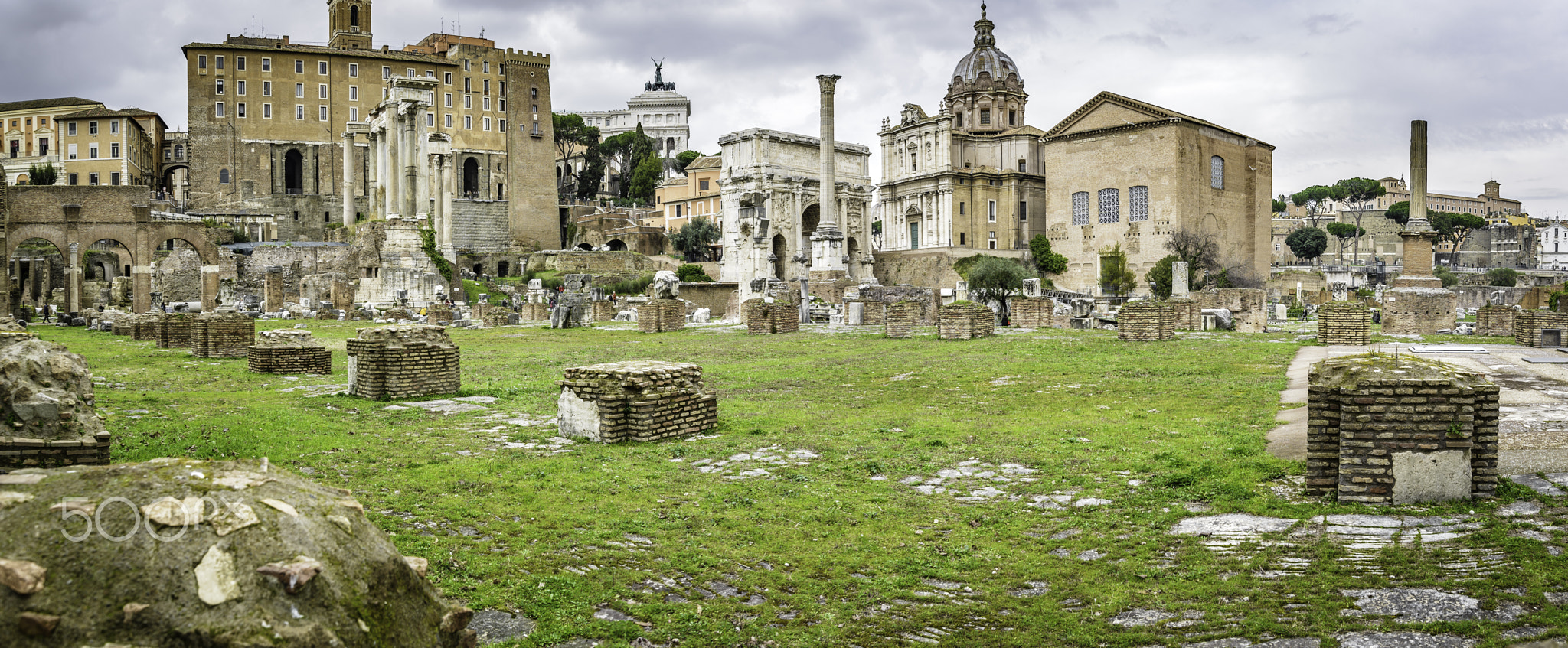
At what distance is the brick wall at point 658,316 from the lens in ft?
92.1

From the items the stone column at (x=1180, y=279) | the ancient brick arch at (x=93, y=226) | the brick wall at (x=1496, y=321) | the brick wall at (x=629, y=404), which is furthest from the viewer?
the ancient brick arch at (x=93, y=226)

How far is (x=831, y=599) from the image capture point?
4.60 metres

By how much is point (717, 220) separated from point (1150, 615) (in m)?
75.8

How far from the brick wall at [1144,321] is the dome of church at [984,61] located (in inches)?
2137

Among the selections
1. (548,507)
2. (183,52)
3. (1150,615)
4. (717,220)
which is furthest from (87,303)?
(1150,615)

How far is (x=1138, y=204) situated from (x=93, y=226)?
52956 millimetres

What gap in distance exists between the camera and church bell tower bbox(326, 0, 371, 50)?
2805 inches

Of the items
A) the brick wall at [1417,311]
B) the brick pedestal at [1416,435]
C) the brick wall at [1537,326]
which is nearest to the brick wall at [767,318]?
the brick wall at [1417,311]

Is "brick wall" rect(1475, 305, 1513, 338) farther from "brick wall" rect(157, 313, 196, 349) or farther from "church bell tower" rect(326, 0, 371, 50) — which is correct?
"church bell tower" rect(326, 0, 371, 50)

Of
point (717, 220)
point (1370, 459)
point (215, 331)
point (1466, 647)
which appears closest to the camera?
point (1466, 647)

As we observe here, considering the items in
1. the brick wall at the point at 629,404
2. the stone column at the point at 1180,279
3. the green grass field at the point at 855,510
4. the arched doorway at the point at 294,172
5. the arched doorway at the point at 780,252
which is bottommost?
the green grass field at the point at 855,510

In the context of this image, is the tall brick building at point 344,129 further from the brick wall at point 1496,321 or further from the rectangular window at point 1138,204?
the brick wall at point 1496,321

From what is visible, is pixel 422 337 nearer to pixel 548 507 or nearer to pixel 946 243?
pixel 548 507

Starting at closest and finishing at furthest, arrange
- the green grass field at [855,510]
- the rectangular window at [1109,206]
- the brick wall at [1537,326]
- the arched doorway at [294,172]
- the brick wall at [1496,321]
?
the green grass field at [855,510] < the brick wall at [1537,326] < the brick wall at [1496,321] < the rectangular window at [1109,206] < the arched doorway at [294,172]
